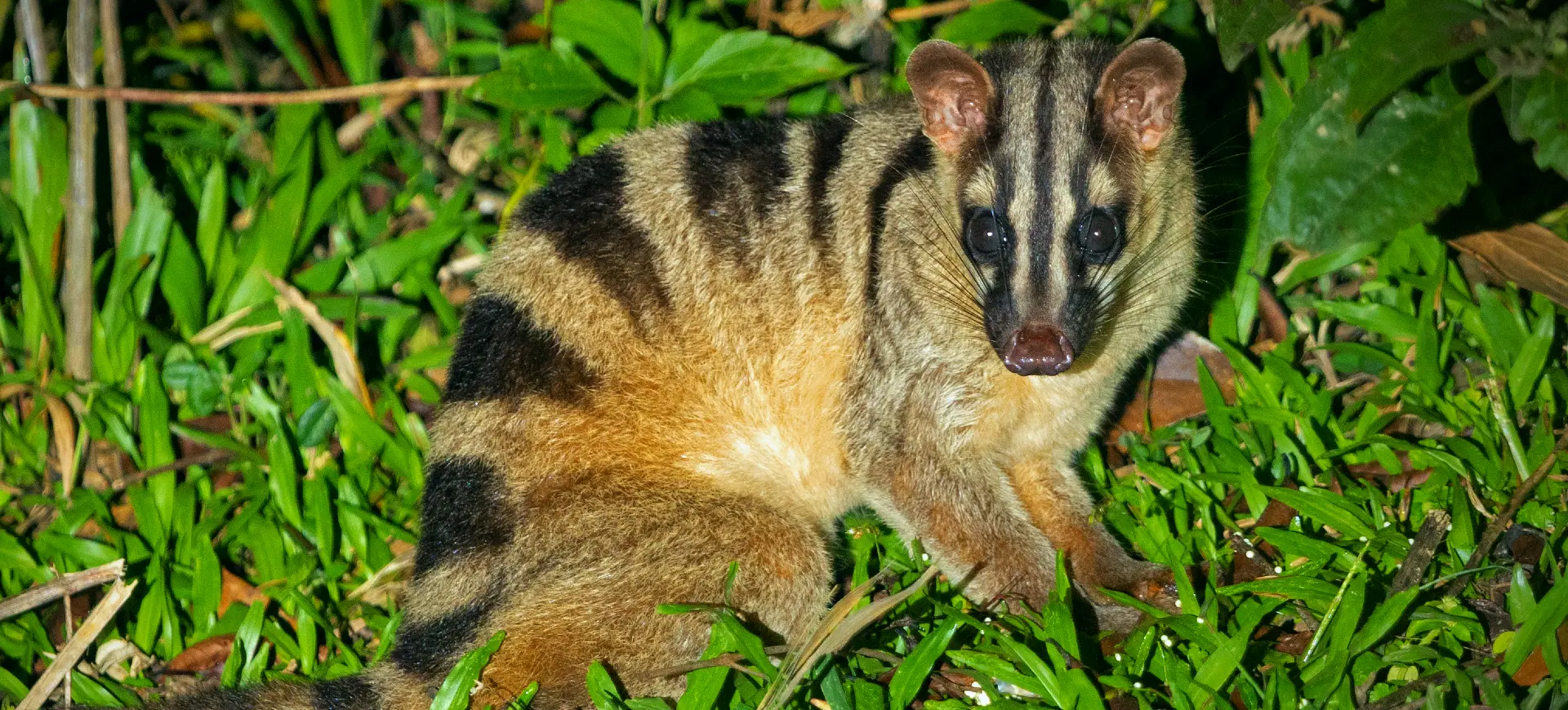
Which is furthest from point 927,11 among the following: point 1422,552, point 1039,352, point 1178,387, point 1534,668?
point 1534,668

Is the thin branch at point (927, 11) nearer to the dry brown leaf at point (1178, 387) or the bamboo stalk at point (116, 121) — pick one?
the dry brown leaf at point (1178, 387)

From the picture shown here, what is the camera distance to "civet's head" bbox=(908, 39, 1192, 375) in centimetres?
367

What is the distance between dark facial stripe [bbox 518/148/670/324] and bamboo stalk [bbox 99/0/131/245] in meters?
2.15

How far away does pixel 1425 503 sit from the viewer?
13.9ft

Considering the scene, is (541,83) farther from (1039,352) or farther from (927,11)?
(1039,352)

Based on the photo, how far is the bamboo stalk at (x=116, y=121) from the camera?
17.3 feet

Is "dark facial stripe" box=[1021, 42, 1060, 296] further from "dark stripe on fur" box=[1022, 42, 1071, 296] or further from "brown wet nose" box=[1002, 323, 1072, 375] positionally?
"brown wet nose" box=[1002, 323, 1072, 375]

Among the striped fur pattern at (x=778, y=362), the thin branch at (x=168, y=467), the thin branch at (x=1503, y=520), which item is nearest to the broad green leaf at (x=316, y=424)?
the thin branch at (x=168, y=467)

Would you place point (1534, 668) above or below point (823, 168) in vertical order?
below

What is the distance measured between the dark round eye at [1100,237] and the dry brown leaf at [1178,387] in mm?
1316

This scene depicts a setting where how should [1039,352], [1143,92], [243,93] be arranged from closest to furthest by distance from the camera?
[1039,352] → [1143,92] → [243,93]

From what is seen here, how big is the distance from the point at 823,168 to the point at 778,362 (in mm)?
657

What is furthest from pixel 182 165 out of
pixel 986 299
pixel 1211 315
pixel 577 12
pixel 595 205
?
pixel 1211 315

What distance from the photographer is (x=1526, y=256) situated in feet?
15.8
